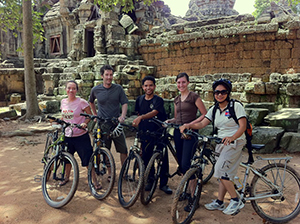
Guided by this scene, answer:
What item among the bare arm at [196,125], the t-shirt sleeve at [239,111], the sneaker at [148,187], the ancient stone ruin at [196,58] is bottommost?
the sneaker at [148,187]

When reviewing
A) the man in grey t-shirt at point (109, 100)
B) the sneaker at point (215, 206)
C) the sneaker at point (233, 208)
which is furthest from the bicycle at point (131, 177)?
the sneaker at point (233, 208)

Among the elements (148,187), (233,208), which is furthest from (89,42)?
(233,208)

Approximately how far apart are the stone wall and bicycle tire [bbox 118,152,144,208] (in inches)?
400

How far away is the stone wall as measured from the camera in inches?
436

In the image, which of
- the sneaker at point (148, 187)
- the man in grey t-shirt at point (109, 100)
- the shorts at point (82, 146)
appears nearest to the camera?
the sneaker at point (148, 187)

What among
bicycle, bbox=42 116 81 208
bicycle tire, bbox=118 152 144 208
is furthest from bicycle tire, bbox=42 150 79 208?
bicycle tire, bbox=118 152 144 208

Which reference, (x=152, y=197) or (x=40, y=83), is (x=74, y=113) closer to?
(x=152, y=197)

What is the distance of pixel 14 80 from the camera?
1936 cm

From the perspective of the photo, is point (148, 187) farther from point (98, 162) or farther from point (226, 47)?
point (226, 47)

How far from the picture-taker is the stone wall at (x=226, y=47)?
11070 mm

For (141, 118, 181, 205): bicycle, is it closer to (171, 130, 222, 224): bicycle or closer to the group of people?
the group of people

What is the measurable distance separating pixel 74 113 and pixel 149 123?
4.14 feet

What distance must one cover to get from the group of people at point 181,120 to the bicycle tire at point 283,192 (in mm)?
308

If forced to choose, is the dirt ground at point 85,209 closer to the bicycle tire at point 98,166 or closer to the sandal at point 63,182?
the bicycle tire at point 98,166
